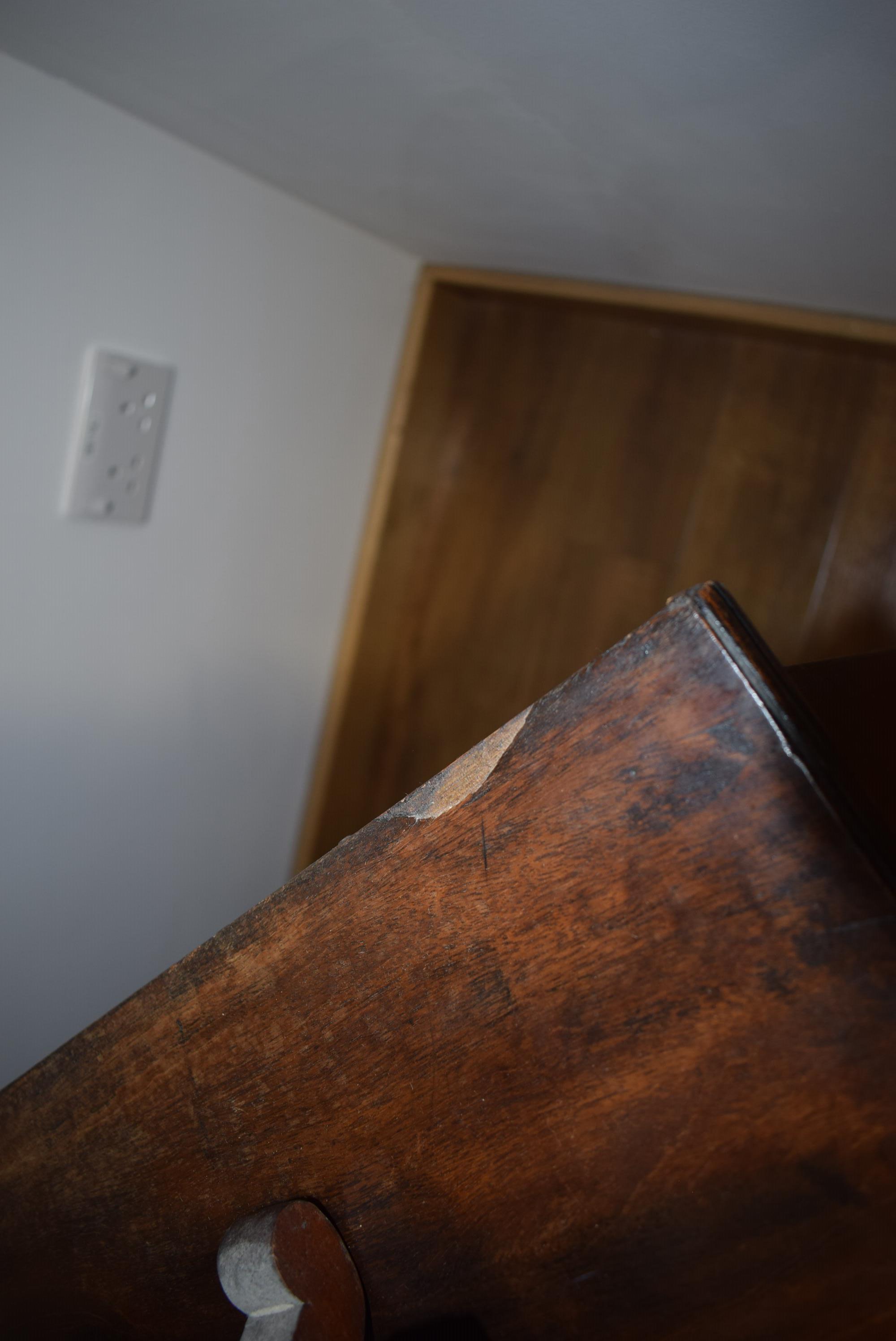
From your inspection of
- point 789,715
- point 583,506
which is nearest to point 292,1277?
point 789,715

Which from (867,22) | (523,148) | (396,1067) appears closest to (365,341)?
(523,148)

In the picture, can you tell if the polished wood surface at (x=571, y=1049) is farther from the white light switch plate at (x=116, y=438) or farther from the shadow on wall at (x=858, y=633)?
the shadow on wall at (x=858, y=633)

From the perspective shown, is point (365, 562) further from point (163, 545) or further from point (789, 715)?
point (789, 715)

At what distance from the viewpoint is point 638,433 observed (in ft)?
4.48

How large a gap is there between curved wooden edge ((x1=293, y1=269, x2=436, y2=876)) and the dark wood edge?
1.16 metres

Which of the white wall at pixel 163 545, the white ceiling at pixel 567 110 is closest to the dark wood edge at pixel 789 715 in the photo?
the white ceiling at pixel 567 110

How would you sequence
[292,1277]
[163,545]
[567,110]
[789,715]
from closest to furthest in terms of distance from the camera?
[789,715]
[292,1277]
[567,110]
[163,545]

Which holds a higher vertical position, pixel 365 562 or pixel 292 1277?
pixel 365 562

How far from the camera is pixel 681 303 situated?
1.22 meters

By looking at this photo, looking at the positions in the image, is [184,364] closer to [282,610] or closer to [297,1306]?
[282,610]

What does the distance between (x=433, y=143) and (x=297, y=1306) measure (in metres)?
0.90

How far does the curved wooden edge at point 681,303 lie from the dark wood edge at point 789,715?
0.91 metres

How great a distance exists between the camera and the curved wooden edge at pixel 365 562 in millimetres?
1456

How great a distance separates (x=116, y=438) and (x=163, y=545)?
0.51ft
